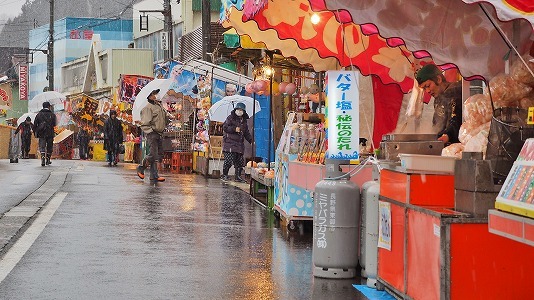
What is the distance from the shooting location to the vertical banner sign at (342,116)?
9555 mm

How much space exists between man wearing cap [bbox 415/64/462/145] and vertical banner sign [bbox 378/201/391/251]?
1829mm

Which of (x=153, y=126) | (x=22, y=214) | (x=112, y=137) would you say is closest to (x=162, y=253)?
(x=22, y=214)

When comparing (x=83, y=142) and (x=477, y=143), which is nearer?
(x=477, y=143)

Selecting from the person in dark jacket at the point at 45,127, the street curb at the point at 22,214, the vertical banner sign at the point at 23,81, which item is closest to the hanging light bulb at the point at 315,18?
the street curb at the point at 22,214

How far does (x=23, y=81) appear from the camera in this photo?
90.6 m

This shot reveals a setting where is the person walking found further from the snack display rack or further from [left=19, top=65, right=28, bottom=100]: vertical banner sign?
the snack display rack

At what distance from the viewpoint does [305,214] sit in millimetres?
13508

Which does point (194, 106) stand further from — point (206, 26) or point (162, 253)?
point (162, 253)

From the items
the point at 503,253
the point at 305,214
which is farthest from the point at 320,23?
the point at 503,253

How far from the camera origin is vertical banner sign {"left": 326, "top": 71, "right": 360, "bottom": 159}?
376 inches

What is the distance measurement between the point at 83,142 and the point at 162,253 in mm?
41697

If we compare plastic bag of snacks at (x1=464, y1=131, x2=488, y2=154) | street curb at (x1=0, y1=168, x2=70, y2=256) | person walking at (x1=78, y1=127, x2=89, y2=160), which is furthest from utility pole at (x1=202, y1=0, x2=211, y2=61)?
plastic bag of snacks at (x1=464, y1=131, x2=488, y2=154)

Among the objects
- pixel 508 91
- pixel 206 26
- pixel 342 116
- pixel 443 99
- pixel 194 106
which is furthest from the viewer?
pixel 206 26

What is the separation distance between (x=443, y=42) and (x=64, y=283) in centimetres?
436
